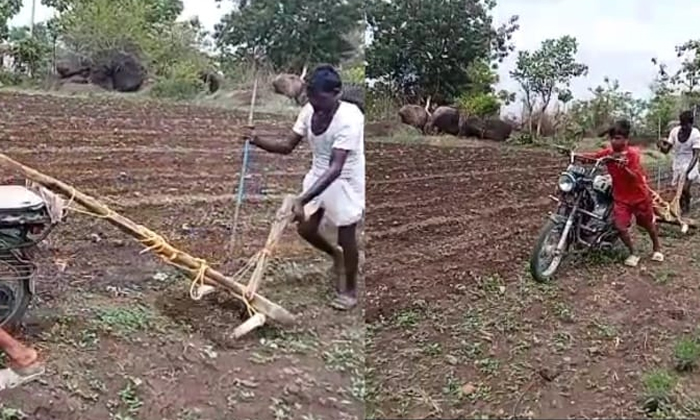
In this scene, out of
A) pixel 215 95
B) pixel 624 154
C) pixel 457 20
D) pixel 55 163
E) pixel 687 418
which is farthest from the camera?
pixel 55 163

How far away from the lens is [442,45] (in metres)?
1.32

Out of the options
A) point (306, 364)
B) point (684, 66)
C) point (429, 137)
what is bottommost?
point (306, 364)

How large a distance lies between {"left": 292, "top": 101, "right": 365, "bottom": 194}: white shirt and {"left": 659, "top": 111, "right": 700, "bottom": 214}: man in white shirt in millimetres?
580

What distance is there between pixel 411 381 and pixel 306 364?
0.67 meters

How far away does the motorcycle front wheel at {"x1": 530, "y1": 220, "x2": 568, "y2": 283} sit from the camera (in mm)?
1439

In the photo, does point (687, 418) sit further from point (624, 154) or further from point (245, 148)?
point (245, 148)

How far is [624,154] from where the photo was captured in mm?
1520

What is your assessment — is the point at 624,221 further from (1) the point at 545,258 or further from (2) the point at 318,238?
(2) the point at 318,238

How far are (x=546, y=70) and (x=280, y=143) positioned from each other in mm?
639

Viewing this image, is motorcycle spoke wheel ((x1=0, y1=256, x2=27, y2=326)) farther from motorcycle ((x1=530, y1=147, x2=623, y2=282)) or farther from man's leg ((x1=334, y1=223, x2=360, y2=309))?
motorcycle ((x1=530, y1=147, x2=623, y2=282))

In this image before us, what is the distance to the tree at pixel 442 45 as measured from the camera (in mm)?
1318

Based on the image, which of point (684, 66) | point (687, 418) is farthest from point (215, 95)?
point (687, 418)

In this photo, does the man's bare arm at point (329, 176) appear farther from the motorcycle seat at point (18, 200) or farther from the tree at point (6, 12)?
the tree at point (6, 12)

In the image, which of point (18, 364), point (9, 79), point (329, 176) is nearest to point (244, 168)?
point (329, 176)
